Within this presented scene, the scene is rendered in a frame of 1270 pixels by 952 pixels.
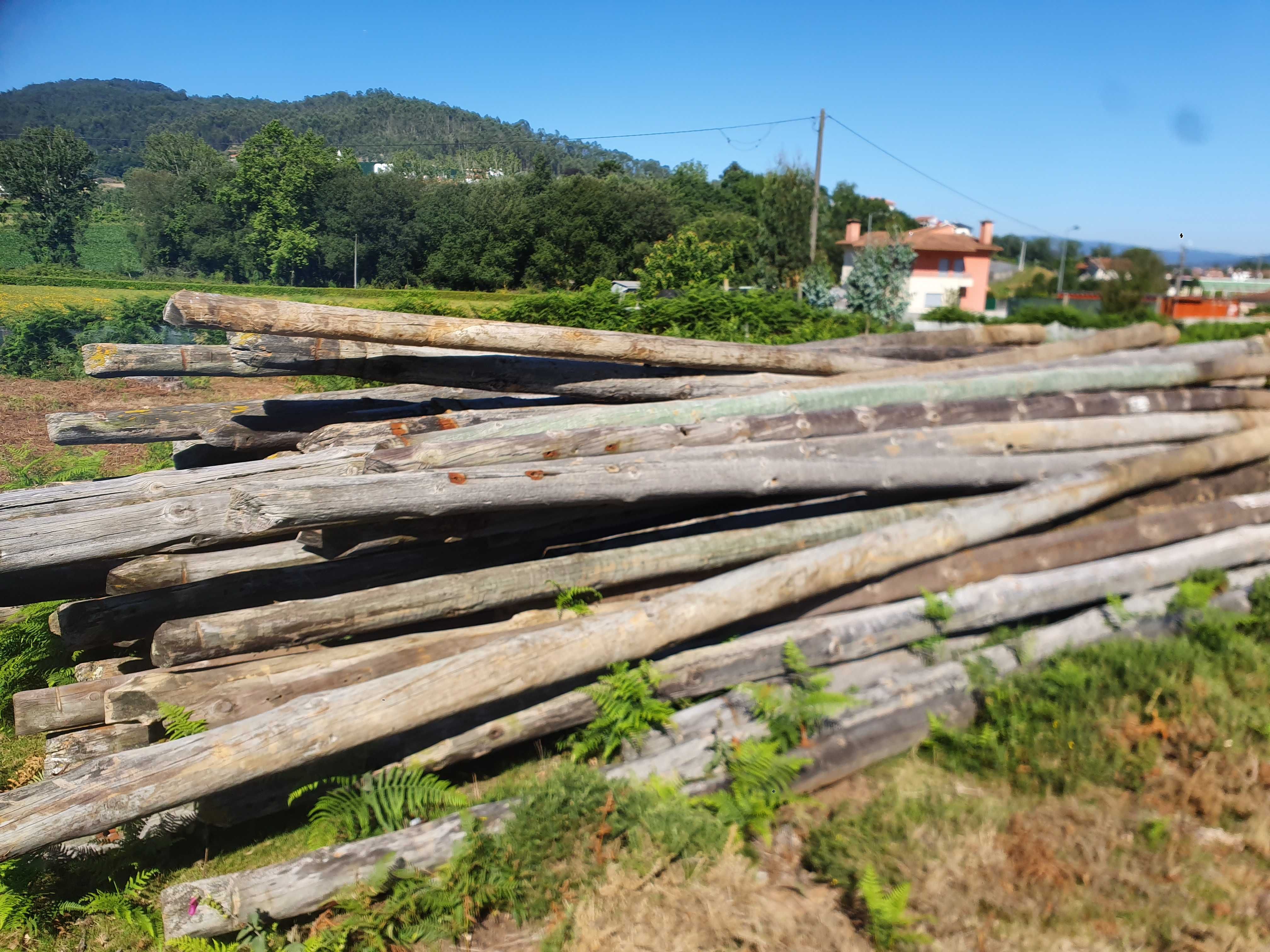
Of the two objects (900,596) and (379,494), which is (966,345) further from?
(379,494)

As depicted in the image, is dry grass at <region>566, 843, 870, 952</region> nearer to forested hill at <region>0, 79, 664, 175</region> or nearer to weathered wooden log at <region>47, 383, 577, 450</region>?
weathered wooden log at <region>47, 383, 577, 450</region>

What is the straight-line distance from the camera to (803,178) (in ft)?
113

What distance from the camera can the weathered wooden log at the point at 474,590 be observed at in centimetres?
382

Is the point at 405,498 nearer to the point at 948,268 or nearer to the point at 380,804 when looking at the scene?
the point at 380,804

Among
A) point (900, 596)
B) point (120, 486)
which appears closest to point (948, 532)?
point (900, 596)

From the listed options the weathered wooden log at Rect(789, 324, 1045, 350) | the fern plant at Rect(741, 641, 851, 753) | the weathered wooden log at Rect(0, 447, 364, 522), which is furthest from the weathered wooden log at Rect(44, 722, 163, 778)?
the weathered wooden log at Rect(789, 324, 1045, 350)

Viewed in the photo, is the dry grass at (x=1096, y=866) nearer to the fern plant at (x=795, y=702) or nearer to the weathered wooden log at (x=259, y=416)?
the fern plant at (x=795, y=702)

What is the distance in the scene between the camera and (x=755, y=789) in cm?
348

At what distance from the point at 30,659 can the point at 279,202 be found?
1486 centimetres

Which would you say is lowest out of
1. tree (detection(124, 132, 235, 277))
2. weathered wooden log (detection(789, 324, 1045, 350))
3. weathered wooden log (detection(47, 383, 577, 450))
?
weathered wooden log (detection(47, 383, 577, 450))

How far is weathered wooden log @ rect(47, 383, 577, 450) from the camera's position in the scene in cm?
556

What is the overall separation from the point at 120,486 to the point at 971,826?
4.32 m

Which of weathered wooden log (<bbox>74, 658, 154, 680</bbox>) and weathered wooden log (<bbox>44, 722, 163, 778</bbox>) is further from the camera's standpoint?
weathered wooden log (<bbox>74, 658, 154, 680</bbox>)

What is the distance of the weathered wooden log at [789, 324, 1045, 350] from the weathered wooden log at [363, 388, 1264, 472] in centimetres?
225
